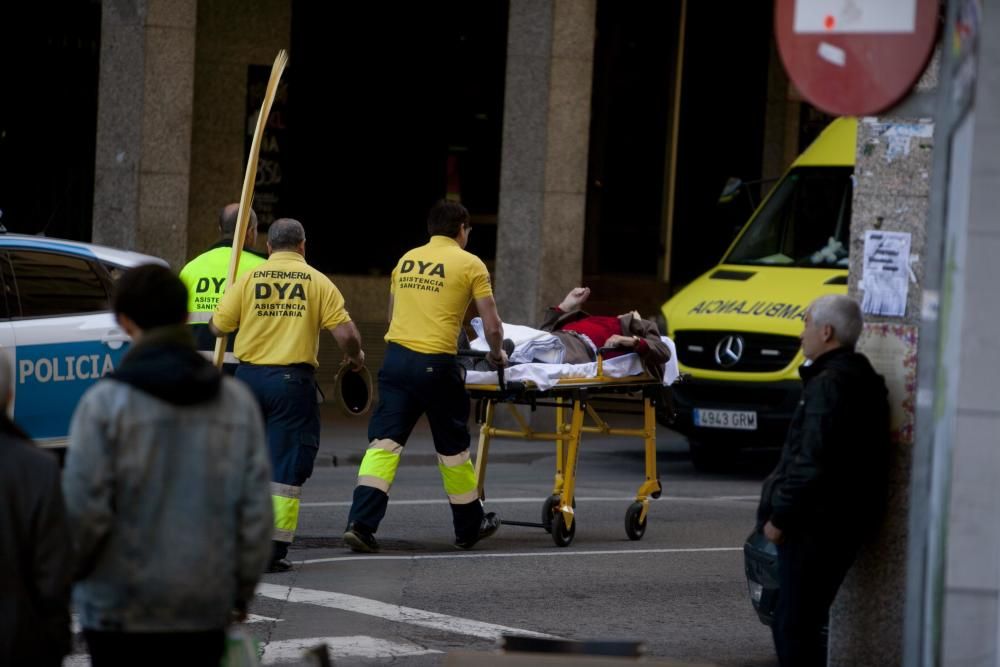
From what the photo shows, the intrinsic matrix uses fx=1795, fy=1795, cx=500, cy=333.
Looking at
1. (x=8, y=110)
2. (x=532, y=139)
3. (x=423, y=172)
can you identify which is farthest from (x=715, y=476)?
(x=8, y=110)

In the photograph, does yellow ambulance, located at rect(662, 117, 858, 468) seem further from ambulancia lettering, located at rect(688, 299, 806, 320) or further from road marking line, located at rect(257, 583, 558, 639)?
road marking line, located at rect(257, 583, 558, 639)

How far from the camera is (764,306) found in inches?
568

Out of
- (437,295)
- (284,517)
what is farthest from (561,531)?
(284,517)

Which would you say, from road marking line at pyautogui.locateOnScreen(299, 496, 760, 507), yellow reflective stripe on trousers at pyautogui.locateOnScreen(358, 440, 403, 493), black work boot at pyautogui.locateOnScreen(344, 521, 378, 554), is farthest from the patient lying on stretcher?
road marking line at pyautogui.locateOnScreen(299, 496, 760, 507)

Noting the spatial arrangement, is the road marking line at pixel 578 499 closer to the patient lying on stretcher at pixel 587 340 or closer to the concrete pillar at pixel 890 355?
the patient lying on stretcher at pixel 587 340

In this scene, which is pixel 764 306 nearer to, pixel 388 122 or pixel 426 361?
pixel 426 361

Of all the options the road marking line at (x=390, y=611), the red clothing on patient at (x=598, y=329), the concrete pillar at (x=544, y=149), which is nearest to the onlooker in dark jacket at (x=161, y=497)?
the road marking line at (x=390, y=611)

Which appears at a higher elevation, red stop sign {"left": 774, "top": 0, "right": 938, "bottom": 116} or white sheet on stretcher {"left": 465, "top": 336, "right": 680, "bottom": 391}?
red stop sign {"left": 774, "top": 0, "right": 938, "bottom": 116}

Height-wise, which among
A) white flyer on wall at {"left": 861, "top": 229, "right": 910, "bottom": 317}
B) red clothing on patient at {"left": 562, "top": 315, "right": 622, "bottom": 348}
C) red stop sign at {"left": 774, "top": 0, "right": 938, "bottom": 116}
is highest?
red stop sign at {"left": 774, "top": 0, "right": 938, "bottom": 116}

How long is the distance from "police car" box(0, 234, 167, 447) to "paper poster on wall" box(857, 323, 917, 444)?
597 cm

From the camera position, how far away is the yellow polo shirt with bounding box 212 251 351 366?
9.50m

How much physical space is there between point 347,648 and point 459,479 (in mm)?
2655

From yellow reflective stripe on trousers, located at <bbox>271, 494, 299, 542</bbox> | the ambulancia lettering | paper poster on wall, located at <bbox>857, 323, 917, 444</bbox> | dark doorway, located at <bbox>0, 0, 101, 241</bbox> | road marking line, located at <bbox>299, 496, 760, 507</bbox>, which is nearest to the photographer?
paper poster on wall, located at <bbox>857, 323, 917, 444</bbox>

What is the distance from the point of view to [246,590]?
15.4ft
